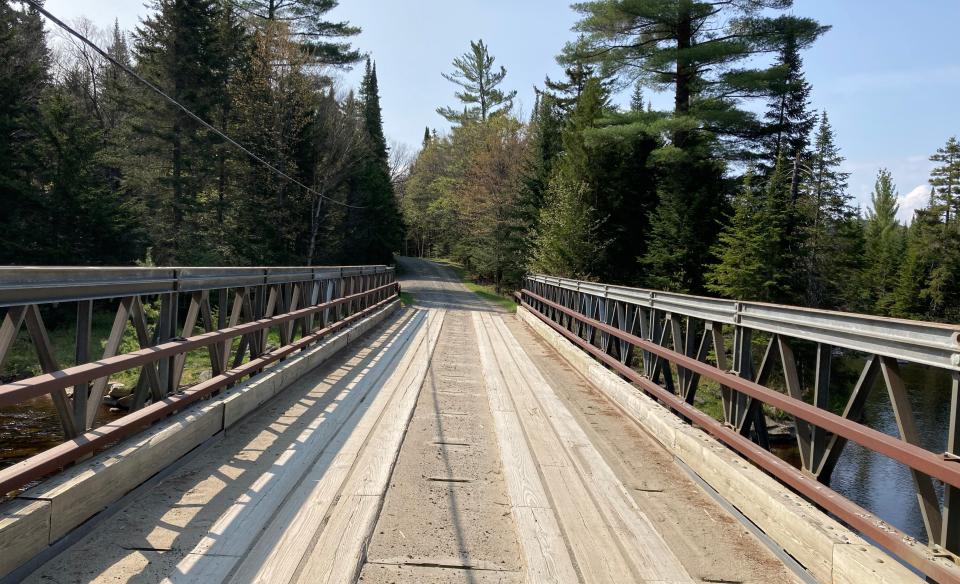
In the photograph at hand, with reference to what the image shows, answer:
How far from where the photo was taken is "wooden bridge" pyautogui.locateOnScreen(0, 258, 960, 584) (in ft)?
9.00

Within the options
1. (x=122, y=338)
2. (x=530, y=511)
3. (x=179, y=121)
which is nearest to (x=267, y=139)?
(x=179, y=121)

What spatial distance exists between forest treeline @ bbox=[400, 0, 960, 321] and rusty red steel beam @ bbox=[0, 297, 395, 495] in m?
17.2

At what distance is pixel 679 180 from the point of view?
22922 millimetres

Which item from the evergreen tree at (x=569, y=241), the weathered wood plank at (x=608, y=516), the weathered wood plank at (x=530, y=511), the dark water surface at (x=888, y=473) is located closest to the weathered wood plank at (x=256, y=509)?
the weathered wood plank at (x=530, y=511)

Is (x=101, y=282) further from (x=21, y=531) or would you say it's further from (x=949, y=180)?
(x=949, y=180)

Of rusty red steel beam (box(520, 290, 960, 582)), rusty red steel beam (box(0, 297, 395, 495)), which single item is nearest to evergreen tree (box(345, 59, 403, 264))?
rusty red steel beam (box(0, 297, 395, 495))

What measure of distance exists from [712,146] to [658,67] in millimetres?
4158

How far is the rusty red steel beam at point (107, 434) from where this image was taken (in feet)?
8.90

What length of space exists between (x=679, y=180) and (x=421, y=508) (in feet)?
71.2

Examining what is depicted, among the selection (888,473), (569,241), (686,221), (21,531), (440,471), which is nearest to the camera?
(21,531)

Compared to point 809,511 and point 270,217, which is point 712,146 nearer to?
point 270,217

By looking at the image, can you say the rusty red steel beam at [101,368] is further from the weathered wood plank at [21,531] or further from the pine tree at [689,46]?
the pine tree at [689,46]

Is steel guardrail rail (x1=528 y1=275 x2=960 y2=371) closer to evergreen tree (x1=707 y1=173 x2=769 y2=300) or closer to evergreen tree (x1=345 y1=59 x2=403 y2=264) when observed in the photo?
evergreen tree (x1=707 y1=173 x2=769 y2=300)

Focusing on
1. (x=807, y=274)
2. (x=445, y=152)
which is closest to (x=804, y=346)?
(x=807, y=274)
